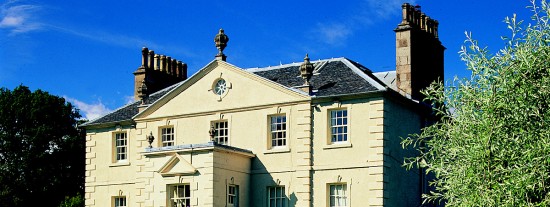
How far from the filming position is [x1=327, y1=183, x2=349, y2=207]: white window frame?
31.3 meters

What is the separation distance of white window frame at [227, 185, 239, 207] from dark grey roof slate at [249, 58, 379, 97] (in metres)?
4.38

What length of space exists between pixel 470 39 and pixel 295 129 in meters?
11.1

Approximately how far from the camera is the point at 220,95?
112 ft

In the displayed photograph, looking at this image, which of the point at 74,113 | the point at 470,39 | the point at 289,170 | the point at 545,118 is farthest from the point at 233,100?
the point at 74,113

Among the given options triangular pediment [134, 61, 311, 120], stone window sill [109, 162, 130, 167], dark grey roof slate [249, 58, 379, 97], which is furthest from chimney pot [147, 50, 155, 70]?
dark grey roof slate [249, 58, 379, 97]

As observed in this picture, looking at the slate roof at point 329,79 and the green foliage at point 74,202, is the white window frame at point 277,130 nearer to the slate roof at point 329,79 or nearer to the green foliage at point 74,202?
the slate roof at point 329,79

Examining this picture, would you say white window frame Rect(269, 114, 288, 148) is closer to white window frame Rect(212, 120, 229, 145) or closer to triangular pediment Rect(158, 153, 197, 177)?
white window frame Rect(212, 120, 229, 145)

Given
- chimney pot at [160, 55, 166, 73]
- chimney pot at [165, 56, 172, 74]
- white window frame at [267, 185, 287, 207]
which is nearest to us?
white window frame at [267, 185, 287, 207]

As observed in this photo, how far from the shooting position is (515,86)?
2120 cm

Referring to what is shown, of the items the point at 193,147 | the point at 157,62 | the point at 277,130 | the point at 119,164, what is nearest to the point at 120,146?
the point at 119,164

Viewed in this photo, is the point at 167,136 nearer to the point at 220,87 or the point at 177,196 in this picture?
the point at 220,87

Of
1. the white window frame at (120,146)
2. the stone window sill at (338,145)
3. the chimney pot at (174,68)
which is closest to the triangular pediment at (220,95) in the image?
the stone window sill at (338,145)

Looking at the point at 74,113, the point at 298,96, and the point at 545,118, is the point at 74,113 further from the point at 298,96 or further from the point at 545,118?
the point at 545,118

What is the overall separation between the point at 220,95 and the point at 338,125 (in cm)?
523
